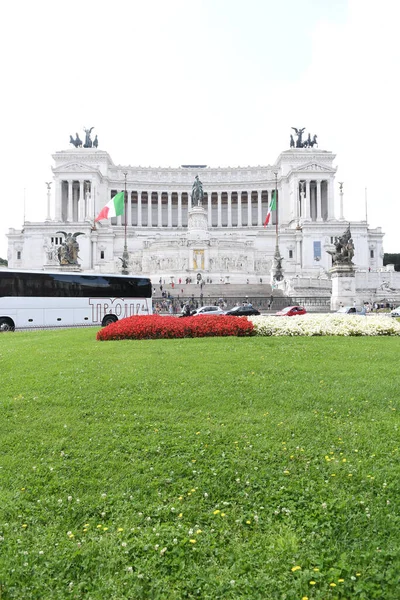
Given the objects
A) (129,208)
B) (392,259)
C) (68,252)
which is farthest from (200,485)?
(392,259)

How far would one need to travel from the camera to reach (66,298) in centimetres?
2730

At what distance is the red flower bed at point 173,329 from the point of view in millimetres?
16828

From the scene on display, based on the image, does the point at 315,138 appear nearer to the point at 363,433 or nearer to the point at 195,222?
the point at 195,222

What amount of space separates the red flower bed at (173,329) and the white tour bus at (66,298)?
35.9 feet

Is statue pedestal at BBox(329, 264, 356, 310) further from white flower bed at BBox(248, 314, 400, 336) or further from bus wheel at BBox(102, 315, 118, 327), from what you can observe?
white flower bed at BBox(248, 314, 400, 336)

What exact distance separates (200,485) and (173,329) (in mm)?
11685

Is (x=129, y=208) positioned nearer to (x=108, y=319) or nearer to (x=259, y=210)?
(x=259, y=210)

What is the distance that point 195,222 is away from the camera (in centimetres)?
7775

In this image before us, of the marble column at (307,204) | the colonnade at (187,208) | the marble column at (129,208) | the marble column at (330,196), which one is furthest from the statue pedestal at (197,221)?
the marble column at (330,196)

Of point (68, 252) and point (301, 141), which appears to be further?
point (301, 141)

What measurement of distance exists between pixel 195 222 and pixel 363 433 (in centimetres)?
7271

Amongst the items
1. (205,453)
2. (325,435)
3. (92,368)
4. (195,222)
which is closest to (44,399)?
(92,368)

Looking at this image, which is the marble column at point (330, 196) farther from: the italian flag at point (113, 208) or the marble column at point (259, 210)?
the italian flag at point (113, 208)

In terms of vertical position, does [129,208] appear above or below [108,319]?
above
